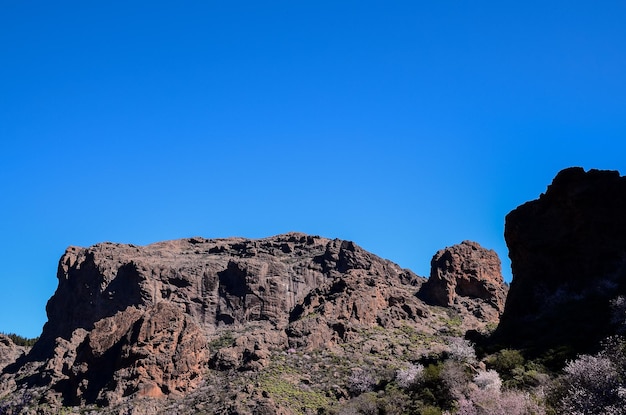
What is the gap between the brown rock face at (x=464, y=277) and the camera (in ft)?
298

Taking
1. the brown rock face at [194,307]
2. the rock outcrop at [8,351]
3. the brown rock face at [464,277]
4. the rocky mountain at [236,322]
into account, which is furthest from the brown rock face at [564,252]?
the rock outcrop at [8,351]

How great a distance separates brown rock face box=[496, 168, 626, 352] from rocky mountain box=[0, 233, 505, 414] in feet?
71.4

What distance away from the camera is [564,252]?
4947cm

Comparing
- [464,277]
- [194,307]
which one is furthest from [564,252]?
[194,307]

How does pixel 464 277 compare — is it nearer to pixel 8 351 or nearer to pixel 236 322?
pixel 236 322

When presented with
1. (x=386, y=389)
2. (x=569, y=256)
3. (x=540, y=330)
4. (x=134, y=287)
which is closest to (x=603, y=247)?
(x=569, y=256)

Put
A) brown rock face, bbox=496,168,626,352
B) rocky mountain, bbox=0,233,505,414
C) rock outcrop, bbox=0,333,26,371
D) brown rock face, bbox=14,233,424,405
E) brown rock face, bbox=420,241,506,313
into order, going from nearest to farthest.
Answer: brown rock face, bbox=496,168,626,352 → rocky mountain, bbox=0,233,505,414 → brown rock face, bbox=14,233,424,405 → brown rock face, bbox=420,241,506,313 → rock outcrop, bbox=0,333,26,371

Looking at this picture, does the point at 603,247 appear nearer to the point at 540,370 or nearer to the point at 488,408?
the point at 540,370

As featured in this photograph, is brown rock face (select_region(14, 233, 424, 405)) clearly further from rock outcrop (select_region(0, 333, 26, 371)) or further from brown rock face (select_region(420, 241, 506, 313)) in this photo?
brown rock face (select_region(420, 241, 506, 313))

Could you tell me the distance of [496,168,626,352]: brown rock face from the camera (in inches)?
1770

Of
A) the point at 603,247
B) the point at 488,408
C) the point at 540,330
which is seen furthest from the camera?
the point at 603,247

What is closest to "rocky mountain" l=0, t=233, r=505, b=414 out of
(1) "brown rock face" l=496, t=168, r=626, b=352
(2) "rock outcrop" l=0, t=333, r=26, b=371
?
(2) "rock outcrop" l=0, t=333, r=26, b=371

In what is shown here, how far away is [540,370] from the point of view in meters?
37.8

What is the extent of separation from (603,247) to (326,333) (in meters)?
35.8
